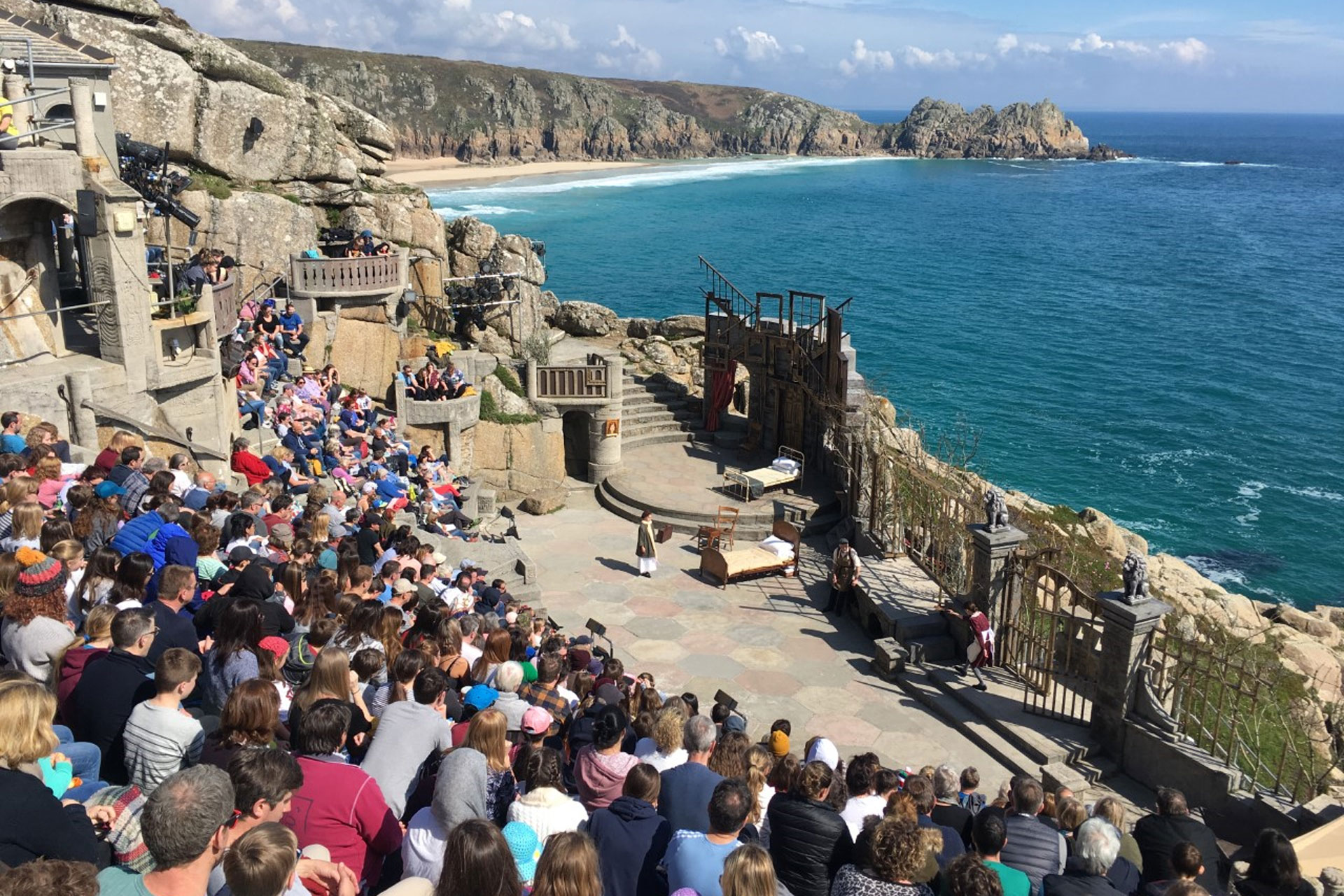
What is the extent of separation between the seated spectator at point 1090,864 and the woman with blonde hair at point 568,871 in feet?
9.88

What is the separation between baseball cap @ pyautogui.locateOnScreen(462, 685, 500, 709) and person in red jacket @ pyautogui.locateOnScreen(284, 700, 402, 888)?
222 cm

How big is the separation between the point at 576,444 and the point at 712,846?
63.4ft

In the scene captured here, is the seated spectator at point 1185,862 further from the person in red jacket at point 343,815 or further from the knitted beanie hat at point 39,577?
the knitted beanie hat at point 39,577

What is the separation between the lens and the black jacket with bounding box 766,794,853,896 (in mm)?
6125

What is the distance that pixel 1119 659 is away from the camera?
39.2 ft

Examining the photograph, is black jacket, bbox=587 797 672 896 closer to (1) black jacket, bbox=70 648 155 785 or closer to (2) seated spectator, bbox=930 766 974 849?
(2) seated spectator, bbox=930 766 974 849

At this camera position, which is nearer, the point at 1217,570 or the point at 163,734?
the point at 163,734

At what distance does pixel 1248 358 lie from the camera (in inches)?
2047

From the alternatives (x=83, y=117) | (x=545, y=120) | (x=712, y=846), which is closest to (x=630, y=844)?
(x=712, y=846)

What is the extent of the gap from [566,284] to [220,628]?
200 ft

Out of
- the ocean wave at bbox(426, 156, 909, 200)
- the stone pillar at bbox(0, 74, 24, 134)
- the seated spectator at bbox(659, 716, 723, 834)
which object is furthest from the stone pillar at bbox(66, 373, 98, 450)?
the ocean wave at bbox(426, 156, 909, 200)

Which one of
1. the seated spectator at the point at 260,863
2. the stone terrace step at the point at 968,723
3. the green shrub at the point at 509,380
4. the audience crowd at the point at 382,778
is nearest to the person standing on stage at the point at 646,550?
the stone terrace step at the point at 968,723

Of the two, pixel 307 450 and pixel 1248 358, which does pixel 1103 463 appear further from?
pixel 307 450

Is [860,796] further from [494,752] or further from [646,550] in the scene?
[646,550]
